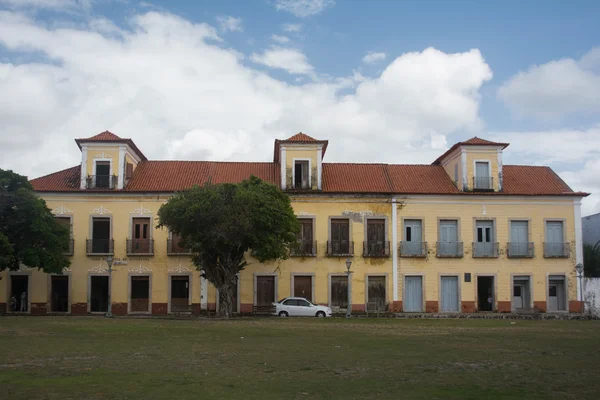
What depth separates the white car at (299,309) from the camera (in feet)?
112

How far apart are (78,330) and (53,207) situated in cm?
1550

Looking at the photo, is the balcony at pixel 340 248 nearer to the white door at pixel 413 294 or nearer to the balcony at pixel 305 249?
the balcony at pixel 305 249

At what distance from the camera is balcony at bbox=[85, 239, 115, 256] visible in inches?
1433

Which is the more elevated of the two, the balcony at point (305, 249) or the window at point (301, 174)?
the window at point (301, 174)

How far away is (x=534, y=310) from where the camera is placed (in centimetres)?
3734

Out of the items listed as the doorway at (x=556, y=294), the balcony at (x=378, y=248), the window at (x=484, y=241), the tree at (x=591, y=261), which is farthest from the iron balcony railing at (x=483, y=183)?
the tree at (x=591, y=261)

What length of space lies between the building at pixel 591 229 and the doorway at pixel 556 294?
11.5 meters

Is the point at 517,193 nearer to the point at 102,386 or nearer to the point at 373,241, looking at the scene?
the point at 373,241

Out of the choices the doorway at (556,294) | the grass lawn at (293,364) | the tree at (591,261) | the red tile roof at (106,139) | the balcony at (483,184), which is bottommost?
the grass lawn at (293,364)

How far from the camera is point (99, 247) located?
36.6m

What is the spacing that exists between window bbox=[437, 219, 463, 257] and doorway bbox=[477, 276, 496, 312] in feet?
6.63

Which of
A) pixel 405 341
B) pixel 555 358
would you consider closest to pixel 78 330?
pixel 405 341

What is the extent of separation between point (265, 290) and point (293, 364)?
904 inches

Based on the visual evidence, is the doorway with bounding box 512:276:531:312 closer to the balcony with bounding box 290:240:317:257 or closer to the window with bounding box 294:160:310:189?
the balcony with bounding box 290:240:317:257
